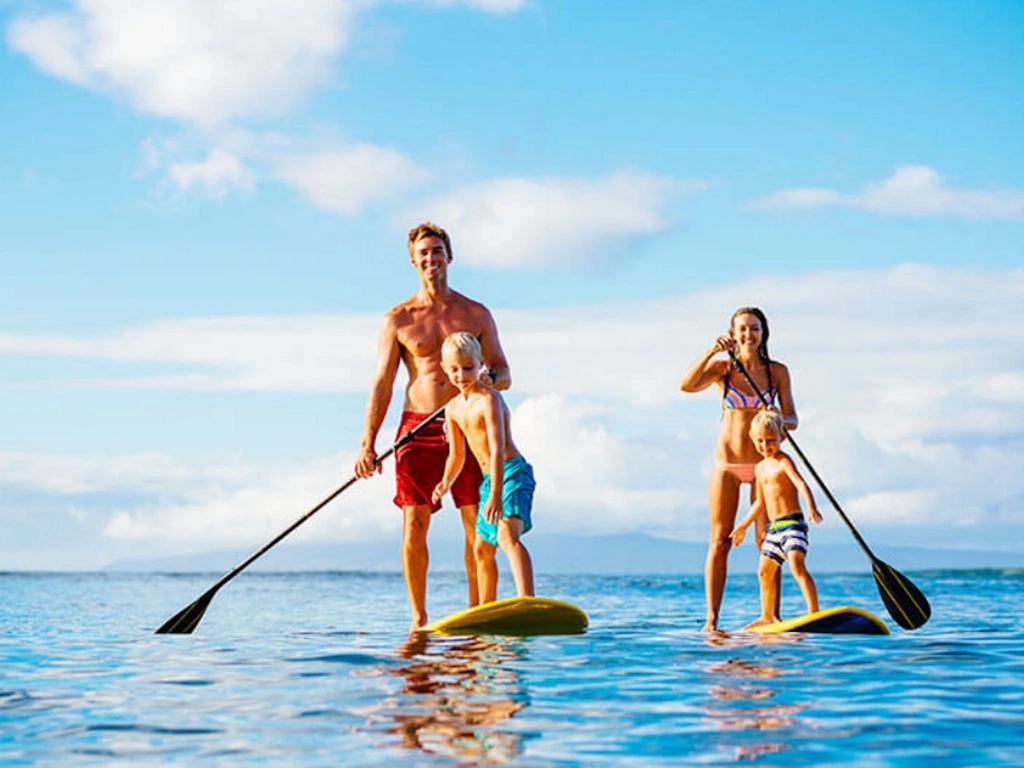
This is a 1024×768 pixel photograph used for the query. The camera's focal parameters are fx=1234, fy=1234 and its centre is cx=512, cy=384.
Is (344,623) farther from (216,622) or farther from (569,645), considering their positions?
(569,645)

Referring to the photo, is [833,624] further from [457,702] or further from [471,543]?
[457,702]

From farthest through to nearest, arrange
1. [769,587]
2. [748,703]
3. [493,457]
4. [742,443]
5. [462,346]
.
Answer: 1. [742,443]
2. [769,587]
3. [462,346]
4. [493,457]
5. [748,703]

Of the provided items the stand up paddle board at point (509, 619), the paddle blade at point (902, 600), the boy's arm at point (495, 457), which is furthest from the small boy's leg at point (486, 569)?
the paddle blade at point (902, 600)

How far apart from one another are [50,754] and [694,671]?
10.4 feet

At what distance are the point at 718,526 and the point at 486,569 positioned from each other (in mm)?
1915

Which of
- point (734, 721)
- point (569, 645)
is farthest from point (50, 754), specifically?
point (569, 645)

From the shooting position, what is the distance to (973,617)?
13.7 metres

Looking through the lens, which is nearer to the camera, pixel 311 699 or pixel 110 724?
pixel 110 724

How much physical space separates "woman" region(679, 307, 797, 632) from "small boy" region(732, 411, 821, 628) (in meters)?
0.19

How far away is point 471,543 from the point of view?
838 cm

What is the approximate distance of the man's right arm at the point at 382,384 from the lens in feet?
27.7

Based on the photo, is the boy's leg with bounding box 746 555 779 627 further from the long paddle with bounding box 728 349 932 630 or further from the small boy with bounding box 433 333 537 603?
the small boy with bounding box 433 333 537 603

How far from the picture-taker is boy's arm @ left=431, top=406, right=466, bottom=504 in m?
7.97

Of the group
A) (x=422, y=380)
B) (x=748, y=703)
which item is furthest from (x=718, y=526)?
(x=748, y=703)
